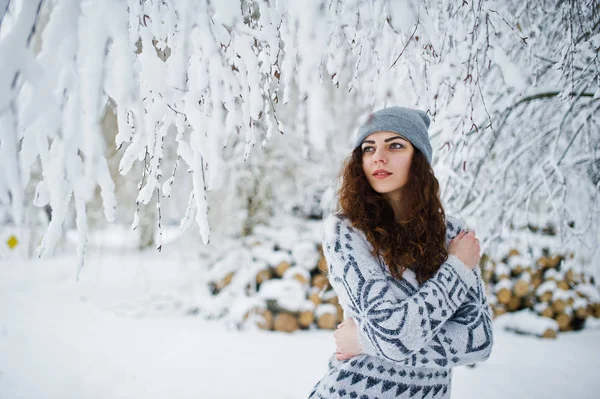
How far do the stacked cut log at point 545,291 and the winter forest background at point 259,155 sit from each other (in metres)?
0.03

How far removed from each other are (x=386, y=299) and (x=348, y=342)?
0.76 feet

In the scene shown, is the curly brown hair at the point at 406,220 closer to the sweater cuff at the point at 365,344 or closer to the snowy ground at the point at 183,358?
the sweater cuff at the point at 365,344

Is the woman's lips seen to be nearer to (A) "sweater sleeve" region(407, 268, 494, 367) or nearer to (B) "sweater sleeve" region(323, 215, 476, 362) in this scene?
(B) "sweater sleeve" region(323, 215, 476, 362)

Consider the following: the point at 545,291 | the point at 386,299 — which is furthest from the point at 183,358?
the point at 545,291

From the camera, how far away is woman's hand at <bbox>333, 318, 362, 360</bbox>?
1127 millimetres

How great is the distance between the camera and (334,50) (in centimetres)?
110

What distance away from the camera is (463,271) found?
111 cm

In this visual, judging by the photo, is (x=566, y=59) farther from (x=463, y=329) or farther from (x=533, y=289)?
(x=533, y=289)

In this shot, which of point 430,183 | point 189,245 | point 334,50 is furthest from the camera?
point 189,245

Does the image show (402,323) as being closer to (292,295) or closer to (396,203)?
(396,203)

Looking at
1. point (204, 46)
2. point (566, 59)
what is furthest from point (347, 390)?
point (566, 59)

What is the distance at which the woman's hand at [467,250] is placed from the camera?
3.78ft

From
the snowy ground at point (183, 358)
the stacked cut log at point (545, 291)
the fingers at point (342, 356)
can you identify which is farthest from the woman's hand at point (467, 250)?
the stacked cut log at point (545, 291)

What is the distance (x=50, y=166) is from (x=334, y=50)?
854 mm
